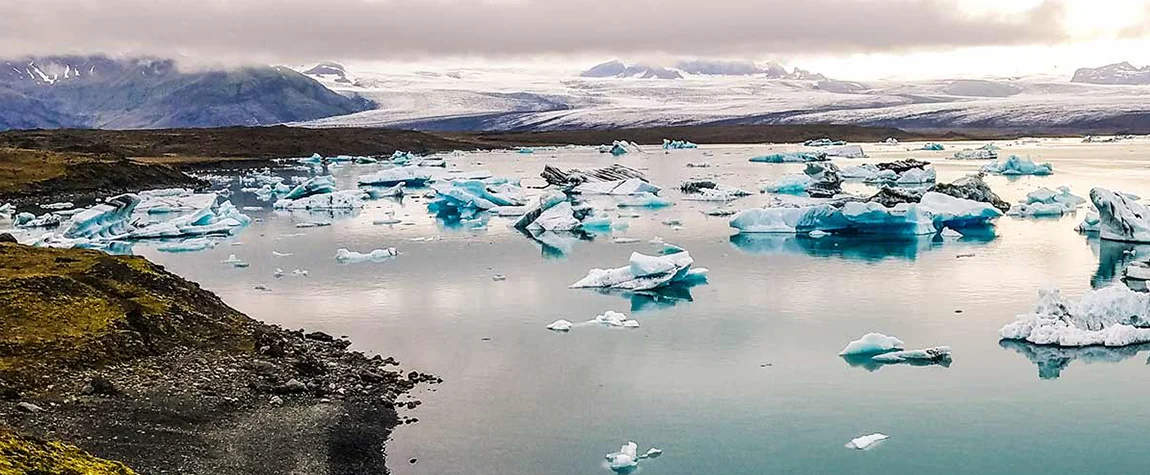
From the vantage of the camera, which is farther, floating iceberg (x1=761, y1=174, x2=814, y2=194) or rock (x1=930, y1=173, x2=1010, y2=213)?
floating iceberg (x1=761, y1=174, x2=814, y2=194)

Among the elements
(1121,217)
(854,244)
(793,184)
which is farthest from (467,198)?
(1121,217)

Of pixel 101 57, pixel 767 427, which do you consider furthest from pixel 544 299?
pixel 101 57

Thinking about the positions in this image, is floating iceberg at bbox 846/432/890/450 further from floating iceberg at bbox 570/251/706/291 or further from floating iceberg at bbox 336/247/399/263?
floating iceberg at bbox 336/247/399/263

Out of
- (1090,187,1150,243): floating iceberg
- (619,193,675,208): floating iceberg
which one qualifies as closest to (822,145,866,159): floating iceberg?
(619,193,675,208): floating iceberg

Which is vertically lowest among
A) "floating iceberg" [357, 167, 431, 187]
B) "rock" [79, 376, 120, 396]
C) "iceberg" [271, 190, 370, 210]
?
"floating iceberg" [357, 167, 431, 187]

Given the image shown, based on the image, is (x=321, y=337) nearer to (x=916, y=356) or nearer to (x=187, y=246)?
(x=916, y=356)

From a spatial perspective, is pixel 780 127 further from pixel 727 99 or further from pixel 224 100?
pixel 224 100

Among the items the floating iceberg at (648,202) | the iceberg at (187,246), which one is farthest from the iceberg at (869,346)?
the floating iceberg at (648,202)
